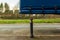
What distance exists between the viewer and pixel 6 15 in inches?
1211

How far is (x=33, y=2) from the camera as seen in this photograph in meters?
10.8

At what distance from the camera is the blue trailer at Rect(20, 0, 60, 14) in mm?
10817

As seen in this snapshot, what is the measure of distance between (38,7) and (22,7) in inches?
34.6

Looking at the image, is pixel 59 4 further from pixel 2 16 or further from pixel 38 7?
pixel 2 16

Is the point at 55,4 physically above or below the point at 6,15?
above

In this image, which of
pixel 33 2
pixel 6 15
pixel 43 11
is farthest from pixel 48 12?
pixel 6 15

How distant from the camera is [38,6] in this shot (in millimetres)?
10898

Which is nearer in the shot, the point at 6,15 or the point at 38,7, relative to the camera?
the point at 38,7

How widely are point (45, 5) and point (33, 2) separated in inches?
27.2

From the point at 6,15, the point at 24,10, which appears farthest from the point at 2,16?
the point at 24,10

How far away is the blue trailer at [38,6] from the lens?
10.8 meters

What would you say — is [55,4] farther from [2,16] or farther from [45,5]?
[2,16]

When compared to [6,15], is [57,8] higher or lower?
higher

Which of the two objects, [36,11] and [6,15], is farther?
[6,15]
